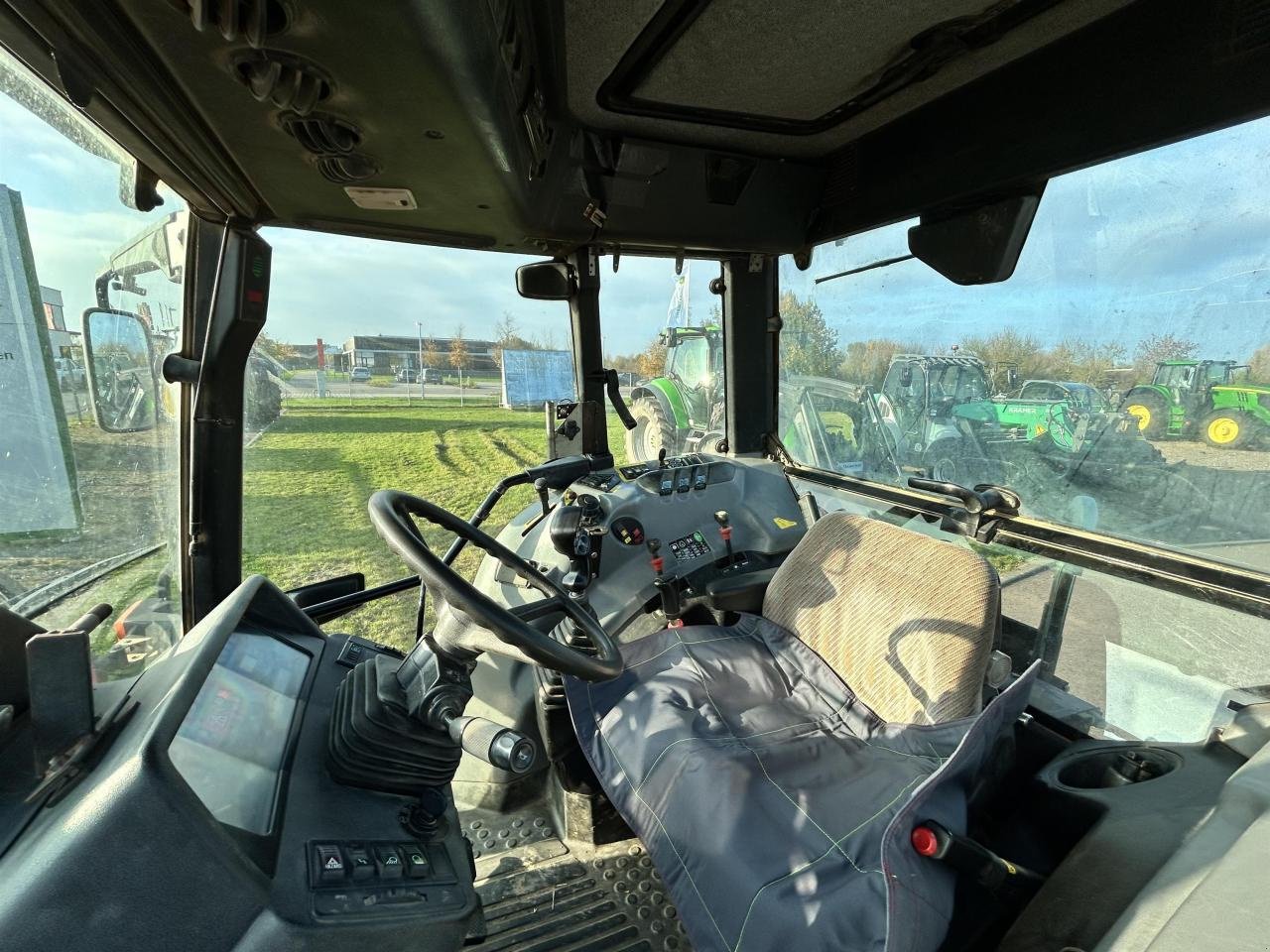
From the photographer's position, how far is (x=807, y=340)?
284 centimetres

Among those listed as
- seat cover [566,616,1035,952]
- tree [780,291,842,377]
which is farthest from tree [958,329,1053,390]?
seat cover [566,616,1035,952]

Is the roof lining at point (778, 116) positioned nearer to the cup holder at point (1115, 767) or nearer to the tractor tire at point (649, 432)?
the tractor tire at point (649, 432)

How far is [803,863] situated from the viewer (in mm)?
1122

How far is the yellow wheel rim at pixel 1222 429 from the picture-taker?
56.5 inches

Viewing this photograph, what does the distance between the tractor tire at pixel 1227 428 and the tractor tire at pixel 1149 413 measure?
0.28 ft

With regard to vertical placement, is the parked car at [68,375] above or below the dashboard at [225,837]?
above

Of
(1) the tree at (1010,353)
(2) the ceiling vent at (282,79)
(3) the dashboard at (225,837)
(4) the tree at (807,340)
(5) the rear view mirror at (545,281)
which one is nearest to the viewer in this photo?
(3) the dashboard at (225,837)

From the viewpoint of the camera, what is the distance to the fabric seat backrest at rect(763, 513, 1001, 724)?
1333 mm

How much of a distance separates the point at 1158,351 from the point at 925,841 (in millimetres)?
1396

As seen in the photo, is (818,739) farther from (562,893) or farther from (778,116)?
(778,116)

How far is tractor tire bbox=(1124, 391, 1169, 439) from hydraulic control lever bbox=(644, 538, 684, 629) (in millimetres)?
1443

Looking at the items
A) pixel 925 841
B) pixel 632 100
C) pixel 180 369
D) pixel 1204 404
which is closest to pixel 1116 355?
pixel 1204 404

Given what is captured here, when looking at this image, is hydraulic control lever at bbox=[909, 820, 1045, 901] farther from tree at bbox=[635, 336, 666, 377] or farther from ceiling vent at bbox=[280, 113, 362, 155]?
tree at bbox=[635, 336, 666, 377]

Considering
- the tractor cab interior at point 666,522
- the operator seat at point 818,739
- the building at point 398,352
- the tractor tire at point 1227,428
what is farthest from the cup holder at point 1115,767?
the building at point 398,352
